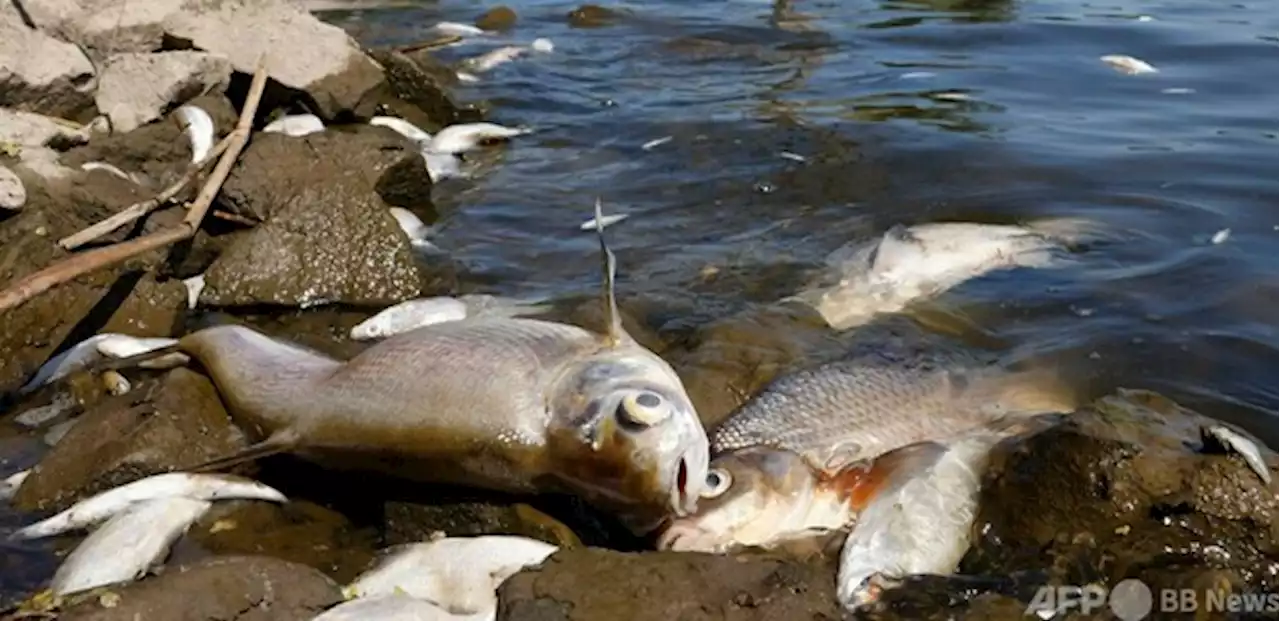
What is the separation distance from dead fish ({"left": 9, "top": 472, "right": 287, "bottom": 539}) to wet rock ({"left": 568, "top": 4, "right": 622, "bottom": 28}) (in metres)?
11.0

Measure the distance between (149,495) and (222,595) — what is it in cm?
123

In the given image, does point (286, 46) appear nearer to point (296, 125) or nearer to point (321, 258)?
point (296, 125)

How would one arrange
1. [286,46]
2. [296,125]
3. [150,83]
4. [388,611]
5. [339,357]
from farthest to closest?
[286,46]
[296,125]
[150,83]
[339,357]
[388,611]

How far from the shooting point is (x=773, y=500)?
15.8 feet

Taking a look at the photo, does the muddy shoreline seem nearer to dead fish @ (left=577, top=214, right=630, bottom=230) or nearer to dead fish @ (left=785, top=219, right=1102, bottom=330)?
dead fish @ (left=785, top=219, right=1102, bottom=330)

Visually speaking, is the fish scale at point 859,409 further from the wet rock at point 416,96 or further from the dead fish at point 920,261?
the wet rock at point 416,96

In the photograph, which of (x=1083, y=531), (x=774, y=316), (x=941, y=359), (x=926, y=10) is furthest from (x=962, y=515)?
(x=926, y=10)

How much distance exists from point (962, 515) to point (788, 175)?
16.2 feet

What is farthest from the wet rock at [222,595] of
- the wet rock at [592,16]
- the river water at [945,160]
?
the wet rock at [592,16]

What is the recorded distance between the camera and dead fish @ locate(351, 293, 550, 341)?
21.9ft

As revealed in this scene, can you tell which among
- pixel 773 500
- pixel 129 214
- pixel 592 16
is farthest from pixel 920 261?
pixel 592 16

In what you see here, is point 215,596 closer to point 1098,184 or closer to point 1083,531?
point 1083,531

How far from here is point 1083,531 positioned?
4.50m

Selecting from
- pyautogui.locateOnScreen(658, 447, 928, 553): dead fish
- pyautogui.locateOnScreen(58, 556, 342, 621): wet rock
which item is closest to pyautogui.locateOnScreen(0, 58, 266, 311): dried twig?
pyautogui.locateOnScreen(58, 556, 342, 621): wet rock
